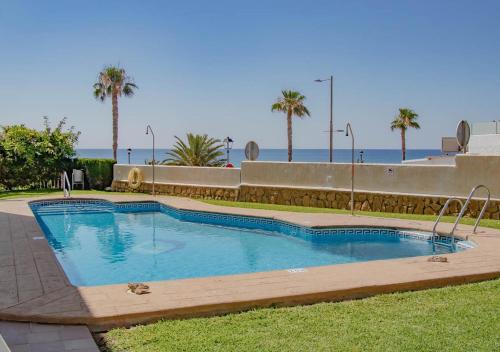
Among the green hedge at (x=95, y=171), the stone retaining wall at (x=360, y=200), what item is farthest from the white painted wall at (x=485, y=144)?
the green hedge at (x=95, y=171)

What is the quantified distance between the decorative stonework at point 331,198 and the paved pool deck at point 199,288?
491cm

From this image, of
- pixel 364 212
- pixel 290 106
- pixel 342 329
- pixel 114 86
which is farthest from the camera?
pixel 290 106

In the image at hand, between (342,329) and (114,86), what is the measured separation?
29.0 meters

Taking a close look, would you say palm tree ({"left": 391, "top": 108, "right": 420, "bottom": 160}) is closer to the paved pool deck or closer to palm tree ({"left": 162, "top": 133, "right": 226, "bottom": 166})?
palm tree ({"left": 162, "top": 133, "right": 226, "bottom": 166})

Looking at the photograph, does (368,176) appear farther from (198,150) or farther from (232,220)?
(198,150)

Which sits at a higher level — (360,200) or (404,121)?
(404,121)

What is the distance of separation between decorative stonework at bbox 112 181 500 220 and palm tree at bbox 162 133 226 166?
17.5 ft

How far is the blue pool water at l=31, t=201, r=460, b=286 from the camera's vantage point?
863 cm

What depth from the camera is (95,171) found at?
70.5 ft

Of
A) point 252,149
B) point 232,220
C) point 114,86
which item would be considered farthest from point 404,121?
point 232,220

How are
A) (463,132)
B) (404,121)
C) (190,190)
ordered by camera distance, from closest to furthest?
(463,132)
(190,190)
(404,121)

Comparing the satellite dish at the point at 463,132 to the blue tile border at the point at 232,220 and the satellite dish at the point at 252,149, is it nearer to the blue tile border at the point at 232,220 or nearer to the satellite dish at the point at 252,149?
the blue tile border at the point at 232,220

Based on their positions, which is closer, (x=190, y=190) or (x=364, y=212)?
(x=364, y=212)

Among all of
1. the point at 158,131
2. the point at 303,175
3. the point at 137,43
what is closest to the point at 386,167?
the point at 303,175
